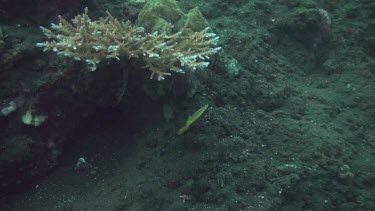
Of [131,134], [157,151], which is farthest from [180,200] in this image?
[131,134]

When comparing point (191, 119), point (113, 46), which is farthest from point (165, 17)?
point (191, 119)

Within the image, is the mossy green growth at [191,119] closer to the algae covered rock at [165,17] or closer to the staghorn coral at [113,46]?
the staghorn coral at [113,46]

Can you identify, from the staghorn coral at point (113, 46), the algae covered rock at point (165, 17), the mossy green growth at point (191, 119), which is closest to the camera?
the staghorn coral at point (113, 46)

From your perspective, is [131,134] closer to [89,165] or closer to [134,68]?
[89,165]

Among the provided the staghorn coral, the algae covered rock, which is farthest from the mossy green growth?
the algae covered rock

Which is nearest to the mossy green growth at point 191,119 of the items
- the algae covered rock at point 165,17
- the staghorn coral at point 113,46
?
the staghorn coral at point 113,46

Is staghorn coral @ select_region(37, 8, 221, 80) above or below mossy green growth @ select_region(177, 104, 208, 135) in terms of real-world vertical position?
above

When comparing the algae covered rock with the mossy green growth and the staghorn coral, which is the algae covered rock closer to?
the staghorn coral

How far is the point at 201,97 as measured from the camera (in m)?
3.77

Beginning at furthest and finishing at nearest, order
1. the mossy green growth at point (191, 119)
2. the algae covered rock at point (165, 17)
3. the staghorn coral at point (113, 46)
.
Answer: the algae covered rock at point (165, 17), the mossy green growth at point (191, 119), the staghorn coral at point (113, 46)

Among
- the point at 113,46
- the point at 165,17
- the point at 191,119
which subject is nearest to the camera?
the point at 113,46

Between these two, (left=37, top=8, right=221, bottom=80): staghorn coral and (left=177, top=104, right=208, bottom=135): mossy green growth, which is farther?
(left=177, top=104, right=208, bottom=135): mossy green growth

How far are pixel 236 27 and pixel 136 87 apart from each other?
7.31ft

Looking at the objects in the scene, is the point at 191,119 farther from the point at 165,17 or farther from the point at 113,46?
the point at 165,17
